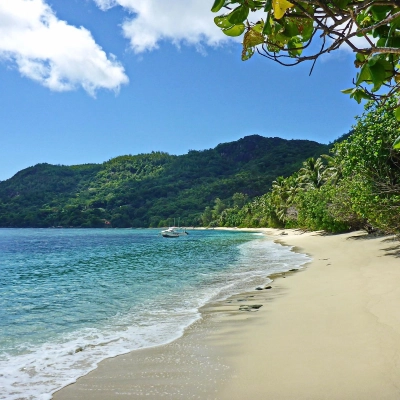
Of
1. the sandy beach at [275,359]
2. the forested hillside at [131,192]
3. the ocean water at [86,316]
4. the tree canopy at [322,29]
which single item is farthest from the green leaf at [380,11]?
the forested hillside at [131,192]

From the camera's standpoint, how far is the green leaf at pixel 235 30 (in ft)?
5.93

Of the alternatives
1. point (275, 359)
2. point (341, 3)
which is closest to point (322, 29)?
point (341, 3)

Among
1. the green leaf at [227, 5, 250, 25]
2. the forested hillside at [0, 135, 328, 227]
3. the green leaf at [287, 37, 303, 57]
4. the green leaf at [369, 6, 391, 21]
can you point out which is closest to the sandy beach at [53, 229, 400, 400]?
the green leaf at [287, 37, 303, 57]

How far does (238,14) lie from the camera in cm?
165

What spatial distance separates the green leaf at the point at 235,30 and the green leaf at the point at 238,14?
0.45ft

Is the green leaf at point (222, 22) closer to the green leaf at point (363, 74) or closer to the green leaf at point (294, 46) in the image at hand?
the green leaf at point (294, 46)

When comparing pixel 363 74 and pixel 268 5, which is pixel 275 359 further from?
pixel 268 5

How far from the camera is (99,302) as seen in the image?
11.6 meters

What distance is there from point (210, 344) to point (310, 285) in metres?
6.15

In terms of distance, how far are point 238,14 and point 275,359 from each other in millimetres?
4749

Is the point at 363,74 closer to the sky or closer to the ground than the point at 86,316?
closer to the sky

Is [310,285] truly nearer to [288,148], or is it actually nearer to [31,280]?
[31,280]

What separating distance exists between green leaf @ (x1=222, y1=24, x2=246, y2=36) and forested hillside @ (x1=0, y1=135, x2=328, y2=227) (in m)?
135

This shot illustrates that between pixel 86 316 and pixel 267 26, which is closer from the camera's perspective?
pixel 267 26
